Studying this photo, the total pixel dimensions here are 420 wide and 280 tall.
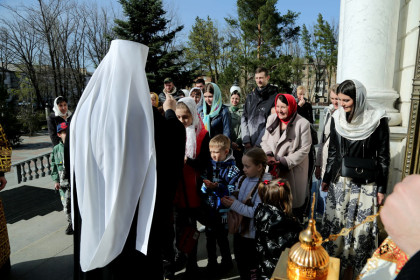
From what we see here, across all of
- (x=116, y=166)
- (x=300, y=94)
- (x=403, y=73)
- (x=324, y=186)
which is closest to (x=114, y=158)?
(x=116, y=166)

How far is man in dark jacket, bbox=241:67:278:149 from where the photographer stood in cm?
429

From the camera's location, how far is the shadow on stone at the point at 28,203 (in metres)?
5.05

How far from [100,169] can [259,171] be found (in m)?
1.49

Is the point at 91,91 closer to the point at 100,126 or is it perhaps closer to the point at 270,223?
the point at 100,126

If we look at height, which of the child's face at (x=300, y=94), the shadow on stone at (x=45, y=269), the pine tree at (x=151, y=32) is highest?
the pine tree at (x=151, y=32)

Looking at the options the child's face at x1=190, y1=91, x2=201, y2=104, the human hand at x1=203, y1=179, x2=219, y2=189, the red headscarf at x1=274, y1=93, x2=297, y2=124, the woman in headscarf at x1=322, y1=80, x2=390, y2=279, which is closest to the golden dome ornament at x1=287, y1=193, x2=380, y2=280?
the human hand at x1=203, y1=179, x2=219, y2=189

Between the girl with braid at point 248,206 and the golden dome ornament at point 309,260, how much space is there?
1.27m

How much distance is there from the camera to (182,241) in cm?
270

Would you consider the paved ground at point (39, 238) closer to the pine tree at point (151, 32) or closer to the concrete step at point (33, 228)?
the concrete step at point (33, 228)

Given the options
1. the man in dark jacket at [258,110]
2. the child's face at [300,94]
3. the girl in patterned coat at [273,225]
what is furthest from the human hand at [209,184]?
the child's face at [300,94]

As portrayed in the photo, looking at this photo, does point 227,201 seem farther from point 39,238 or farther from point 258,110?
point 39,238

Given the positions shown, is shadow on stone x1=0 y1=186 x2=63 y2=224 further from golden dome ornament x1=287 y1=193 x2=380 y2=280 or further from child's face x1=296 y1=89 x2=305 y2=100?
child's face x1=296 y1=89 x2=305 y2=100

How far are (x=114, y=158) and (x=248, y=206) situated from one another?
1.34m

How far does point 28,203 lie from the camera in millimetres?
5746
